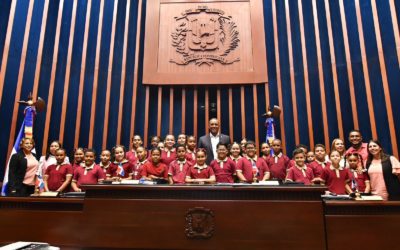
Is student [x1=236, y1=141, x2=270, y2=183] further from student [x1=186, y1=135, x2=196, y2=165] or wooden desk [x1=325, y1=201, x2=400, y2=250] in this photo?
wooden desk [x1=325, y1=201, x2=400, y2=250]

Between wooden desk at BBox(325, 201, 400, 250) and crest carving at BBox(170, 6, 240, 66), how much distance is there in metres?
3.59

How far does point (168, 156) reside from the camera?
361 centimetres

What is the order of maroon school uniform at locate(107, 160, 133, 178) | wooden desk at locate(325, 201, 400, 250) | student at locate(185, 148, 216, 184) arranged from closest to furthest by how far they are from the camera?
wooden desk at locate(325, 201, 400, 250) → student at locate(185, 148, 216, 184) → maroon school uniform at locate(107, 160, 133, 178)

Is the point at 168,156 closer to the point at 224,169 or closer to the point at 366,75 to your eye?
the point at 224,169

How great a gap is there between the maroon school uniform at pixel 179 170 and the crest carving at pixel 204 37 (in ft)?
7.68

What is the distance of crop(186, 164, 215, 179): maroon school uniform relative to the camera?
9.86 ft

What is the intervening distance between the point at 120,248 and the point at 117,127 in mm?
3291

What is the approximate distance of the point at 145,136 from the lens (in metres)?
4.80

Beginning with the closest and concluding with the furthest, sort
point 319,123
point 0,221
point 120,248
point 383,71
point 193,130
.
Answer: point 120,248
point 0,221
point 383,71
point 319,123
point 193,130

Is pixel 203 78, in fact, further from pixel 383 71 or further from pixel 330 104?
pixel 383 71

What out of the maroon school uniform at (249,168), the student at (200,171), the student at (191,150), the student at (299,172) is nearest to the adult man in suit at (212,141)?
the student at (191,150)

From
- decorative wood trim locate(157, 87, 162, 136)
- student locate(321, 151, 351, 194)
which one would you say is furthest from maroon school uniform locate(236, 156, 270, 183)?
decorative wood trim locate(157, 87, 162, 136)

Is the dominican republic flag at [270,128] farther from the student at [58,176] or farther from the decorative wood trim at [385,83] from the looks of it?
the student at [58,176]

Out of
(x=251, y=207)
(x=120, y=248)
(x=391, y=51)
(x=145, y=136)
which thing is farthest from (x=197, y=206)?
(x=391, y=51)
